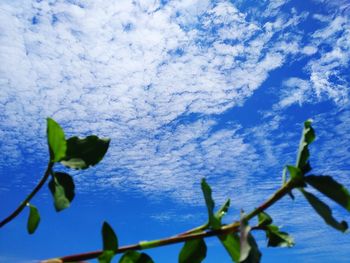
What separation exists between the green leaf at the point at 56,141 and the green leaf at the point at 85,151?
0.03 m

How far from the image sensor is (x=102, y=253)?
0.61 m

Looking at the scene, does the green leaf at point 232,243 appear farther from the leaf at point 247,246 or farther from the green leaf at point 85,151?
the green leaf at point 85,151

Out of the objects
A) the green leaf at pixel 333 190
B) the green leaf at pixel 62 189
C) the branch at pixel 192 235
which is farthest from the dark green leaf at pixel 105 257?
the green leaf at pixel 333 190

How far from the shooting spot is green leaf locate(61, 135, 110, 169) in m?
0.73

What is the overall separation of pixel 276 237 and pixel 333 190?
204mm

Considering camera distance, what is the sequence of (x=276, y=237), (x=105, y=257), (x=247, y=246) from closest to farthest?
(x=247, y=246), (x=105, y=257), (x=276, y=237)

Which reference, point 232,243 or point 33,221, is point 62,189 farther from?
point 232,243

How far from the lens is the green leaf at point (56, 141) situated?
2.21 feet

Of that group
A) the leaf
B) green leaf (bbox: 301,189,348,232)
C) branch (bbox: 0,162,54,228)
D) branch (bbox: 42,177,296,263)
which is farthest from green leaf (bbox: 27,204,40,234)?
green leaf (bbox: 301,189,348,232)

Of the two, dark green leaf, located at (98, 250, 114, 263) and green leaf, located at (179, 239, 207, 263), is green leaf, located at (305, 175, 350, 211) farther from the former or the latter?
dark green leaf, located at (98, 250, 114, 263)

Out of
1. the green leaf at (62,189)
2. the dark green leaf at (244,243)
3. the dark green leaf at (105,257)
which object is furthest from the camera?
the green leaf at (62,189)

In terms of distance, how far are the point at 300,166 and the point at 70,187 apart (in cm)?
48

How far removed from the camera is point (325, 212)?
0.56 metres

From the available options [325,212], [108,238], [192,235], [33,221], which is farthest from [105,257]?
[325,212]
